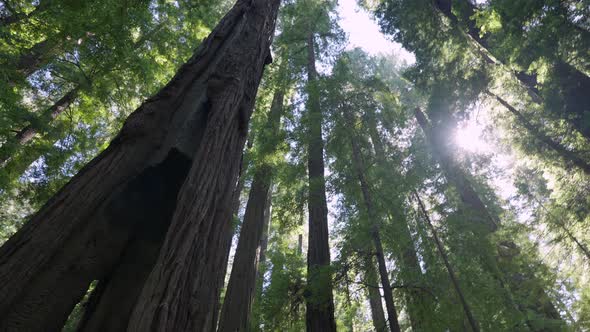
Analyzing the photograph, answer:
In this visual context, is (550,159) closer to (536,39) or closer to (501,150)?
(501,150)

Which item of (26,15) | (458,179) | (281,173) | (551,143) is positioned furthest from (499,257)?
(26,15)

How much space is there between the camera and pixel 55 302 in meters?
1.42

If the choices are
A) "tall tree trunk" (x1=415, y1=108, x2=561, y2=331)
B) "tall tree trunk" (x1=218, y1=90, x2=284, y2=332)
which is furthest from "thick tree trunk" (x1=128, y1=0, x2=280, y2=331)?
"tall tree trunk" (x1=415, y1=108, x2=561, y2=331)

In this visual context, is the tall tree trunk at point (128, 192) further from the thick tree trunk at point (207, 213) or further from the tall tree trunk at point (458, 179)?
the tall tree trunk at point (458, 179)

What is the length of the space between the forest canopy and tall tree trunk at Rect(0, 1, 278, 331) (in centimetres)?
1

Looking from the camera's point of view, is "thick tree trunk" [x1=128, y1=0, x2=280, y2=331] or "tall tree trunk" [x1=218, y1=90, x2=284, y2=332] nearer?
"thick tree trunk" [x1=128, y1=0, x2=280, y2=331]

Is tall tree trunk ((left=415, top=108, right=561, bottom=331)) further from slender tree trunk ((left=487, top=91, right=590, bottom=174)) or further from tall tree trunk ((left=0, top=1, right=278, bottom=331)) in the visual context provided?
tall tree trunk ((left=0, top=1, right=278, bottom=331))

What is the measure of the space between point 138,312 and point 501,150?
11060 mm

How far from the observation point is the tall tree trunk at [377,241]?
4.63m

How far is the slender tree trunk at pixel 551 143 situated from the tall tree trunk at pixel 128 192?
8122 mm

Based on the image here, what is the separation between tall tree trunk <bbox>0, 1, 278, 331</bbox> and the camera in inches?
53.1

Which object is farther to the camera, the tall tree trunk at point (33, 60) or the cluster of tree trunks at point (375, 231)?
the tall tree trunk at point (33, 60)

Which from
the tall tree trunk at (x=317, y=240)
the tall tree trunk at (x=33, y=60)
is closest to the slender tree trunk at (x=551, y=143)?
the tall tree trunk at (x=317, y=240)

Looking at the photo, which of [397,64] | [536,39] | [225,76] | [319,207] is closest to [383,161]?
[319,207]
